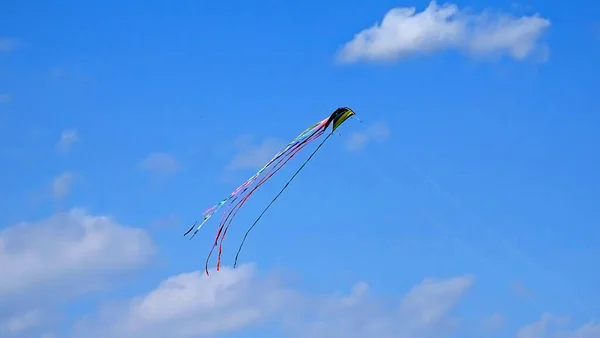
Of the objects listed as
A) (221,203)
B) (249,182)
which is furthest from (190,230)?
(249,182)

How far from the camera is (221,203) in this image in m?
12.9

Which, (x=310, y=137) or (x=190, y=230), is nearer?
(x=190, y=230)

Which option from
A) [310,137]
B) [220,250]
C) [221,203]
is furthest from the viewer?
[310,137]

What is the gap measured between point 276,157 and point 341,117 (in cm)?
360

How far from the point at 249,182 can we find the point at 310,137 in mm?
3979

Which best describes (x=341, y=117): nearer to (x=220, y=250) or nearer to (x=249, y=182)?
(x=249, y=182)

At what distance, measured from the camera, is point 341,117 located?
1480 centimetres

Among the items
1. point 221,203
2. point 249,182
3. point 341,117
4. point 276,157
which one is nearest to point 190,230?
point 221,203

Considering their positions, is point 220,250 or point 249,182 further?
point 220,250

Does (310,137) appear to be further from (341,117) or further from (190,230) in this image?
(190,230)

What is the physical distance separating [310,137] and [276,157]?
9.90 ft

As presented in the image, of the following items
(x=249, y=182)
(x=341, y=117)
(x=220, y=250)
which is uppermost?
(x=341, y=117)

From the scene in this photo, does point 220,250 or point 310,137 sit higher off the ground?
point 310,137

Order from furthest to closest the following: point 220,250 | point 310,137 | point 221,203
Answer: point 310,137 < point 220,250 < point 221,203
